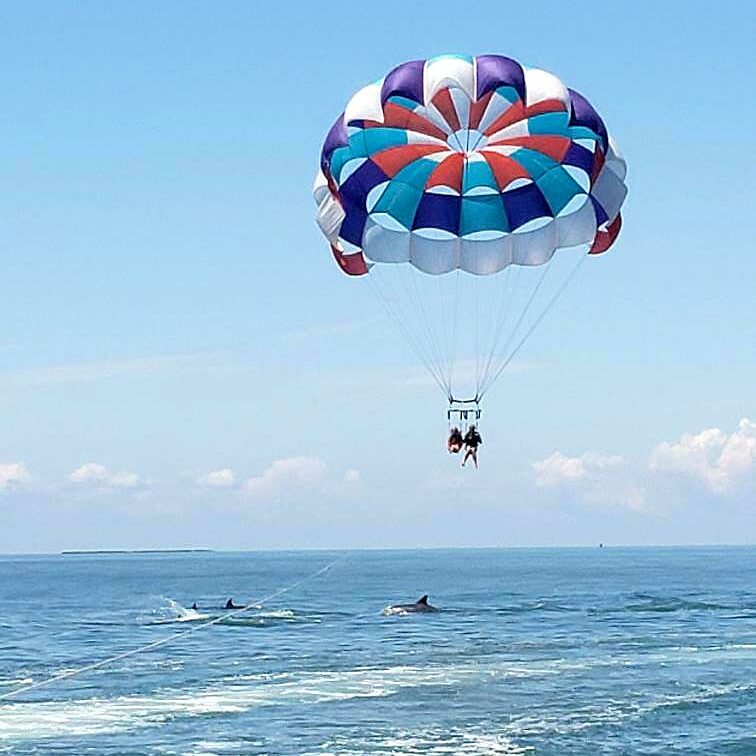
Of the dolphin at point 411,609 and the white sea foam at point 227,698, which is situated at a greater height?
the dolphin at point 411,609

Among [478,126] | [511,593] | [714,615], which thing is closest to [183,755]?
[478,126]

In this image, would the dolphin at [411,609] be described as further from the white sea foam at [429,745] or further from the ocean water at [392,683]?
the white sea foam at [429,745]

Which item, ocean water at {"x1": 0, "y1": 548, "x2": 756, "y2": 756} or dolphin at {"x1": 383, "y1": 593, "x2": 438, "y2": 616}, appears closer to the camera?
ocean water at {"x1": 0, "y1": 548, "x2": 756, "y2": 756}

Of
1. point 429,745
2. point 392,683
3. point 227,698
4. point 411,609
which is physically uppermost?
point 411,609

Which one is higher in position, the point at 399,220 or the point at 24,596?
the point at 399,220

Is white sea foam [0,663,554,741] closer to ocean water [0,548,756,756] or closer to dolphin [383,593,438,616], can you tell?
ocean water [0,548,756,756]

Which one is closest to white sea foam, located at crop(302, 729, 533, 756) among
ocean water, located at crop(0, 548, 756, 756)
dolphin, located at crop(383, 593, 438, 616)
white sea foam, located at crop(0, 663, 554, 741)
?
→ ocean water, located at crop(0, 548, 756, 756)

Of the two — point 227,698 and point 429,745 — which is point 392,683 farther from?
point 429,745

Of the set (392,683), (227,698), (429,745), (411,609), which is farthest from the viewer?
(411,609)

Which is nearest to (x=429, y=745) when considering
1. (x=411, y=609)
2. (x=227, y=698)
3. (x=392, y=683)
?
(x=227, y=698)

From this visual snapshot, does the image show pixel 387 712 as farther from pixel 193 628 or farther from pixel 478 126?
pixel 193 628

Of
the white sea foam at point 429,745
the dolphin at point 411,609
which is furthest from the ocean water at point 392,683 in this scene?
the dolphin at point 411,609
